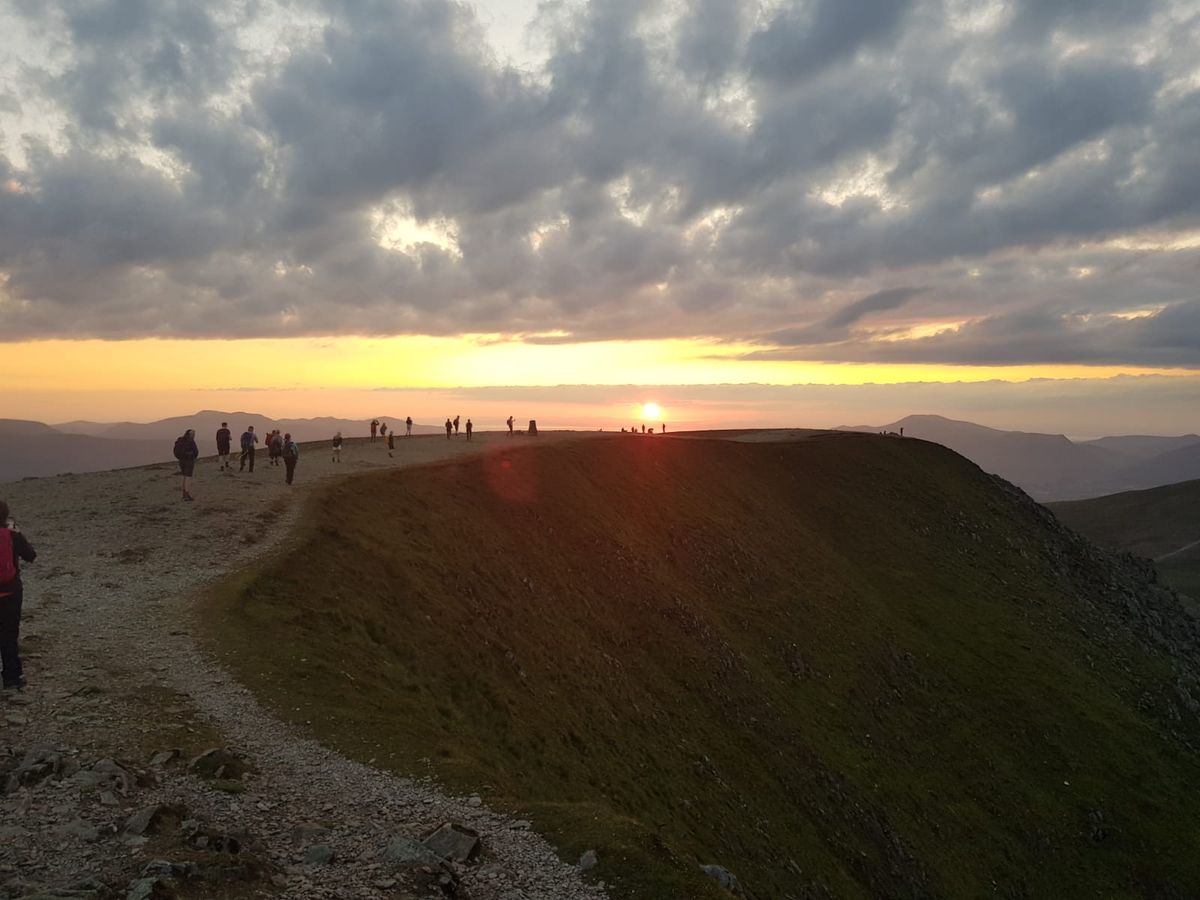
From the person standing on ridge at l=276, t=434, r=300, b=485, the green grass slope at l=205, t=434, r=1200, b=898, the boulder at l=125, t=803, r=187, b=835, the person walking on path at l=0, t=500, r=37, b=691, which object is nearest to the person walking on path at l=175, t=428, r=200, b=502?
the person standing on ridge at l=276, t=434, r=300, b=485

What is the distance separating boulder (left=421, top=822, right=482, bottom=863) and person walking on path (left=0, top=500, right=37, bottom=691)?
1085cm

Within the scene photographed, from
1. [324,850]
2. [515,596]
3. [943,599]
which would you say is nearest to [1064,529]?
[943,599]

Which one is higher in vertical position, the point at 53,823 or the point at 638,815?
the point at 53,823

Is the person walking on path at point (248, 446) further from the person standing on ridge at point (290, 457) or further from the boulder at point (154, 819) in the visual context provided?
the boulder at point (154, 819)

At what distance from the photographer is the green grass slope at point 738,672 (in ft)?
72.1

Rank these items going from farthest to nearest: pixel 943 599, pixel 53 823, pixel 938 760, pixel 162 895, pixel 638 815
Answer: pixel 943 599, pixel 938 760, pixel 638 815, pixel 53 823, pixel 162 895

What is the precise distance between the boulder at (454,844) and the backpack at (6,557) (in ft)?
36.4

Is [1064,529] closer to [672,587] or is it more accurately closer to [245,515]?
[672,587]

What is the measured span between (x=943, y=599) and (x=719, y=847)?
147ft

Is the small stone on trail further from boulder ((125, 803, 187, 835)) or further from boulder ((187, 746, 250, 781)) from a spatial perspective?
boulder ((187, 746, 250, 781))

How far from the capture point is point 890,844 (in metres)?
35.0

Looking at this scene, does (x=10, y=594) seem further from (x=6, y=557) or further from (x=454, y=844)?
(x=454, y=844)

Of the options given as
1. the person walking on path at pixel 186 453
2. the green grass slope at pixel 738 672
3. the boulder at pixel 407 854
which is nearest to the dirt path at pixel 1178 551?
the green grass slope at pixel 738 672

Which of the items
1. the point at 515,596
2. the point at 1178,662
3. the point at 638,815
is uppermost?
the point at 515,596
